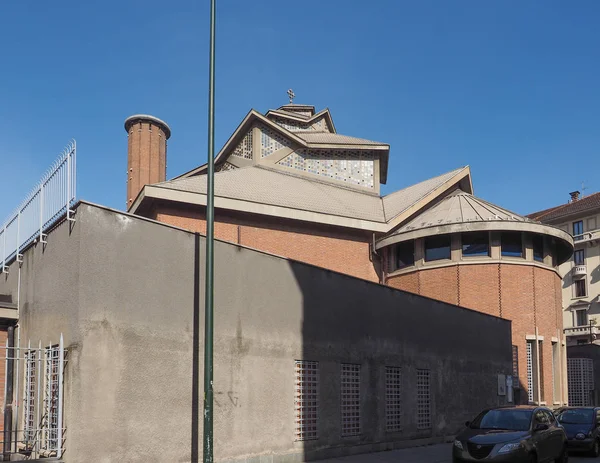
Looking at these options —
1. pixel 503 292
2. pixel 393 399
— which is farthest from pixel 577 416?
pixel 503 292

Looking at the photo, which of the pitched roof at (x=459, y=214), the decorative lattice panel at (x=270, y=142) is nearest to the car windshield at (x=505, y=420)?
the pitched roof at (x=459, y=214)

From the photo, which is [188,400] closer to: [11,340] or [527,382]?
[11,340]

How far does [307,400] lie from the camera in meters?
14.8

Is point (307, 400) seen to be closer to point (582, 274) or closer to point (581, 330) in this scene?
point (581, 330)

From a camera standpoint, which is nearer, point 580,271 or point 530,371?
point 530,371

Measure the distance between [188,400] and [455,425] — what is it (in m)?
11.0

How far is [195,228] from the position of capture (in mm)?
24125

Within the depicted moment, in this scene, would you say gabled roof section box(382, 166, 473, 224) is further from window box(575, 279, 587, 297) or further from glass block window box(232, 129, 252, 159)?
window box(575, 279, 587, 297)

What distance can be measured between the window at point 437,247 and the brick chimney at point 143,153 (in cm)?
1908

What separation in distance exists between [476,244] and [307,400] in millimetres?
14574

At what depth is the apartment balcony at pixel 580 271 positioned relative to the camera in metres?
59.5

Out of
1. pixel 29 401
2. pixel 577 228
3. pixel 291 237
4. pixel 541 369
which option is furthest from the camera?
pixel 577 228

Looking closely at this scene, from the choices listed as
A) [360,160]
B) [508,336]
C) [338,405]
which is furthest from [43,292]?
[360,160]

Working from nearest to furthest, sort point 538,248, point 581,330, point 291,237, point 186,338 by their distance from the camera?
point 186,338 < point 291,237 < point 538,248 < point 581,330
